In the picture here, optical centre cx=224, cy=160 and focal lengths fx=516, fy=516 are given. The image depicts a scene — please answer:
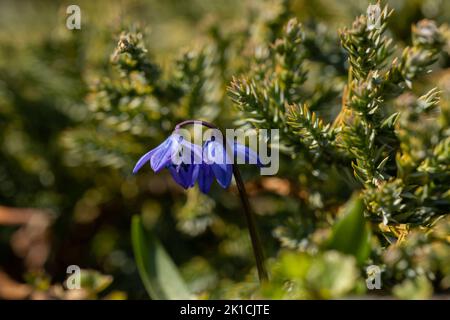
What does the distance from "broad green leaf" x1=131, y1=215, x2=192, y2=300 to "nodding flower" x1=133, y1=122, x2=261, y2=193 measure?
0.20 meters

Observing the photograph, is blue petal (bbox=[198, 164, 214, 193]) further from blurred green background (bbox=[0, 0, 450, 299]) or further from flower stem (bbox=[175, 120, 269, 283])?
blurred green background (bbox=[0, 0, 450, 299])

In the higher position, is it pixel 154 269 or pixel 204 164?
pixel 204 164

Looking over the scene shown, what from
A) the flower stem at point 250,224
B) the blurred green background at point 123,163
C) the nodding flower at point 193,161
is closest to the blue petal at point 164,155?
the nodding flower at point 193,161

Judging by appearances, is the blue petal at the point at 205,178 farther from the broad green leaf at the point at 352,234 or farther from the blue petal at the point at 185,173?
the broad green leaf at the point at 352,234

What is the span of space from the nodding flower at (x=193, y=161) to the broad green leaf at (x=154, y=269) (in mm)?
199

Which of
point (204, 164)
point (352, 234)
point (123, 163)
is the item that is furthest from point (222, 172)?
point (123, 163)

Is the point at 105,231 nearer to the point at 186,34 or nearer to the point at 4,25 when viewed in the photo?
the point at 186,34

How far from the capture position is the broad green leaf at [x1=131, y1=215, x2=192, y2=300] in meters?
Result: 1.19

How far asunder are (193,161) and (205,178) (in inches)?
1.8

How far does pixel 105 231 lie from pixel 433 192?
1.30 metres

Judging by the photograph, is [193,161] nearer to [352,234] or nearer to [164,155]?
[164,155]

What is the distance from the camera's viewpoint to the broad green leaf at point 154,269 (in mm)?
1191

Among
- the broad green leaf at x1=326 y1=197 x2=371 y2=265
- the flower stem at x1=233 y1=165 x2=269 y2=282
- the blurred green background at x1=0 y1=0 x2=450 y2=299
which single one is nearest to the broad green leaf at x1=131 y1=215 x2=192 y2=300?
the blurred green background at x1=0 y1=0 x2=450 y2=299

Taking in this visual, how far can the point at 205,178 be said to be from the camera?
1.05 meters
